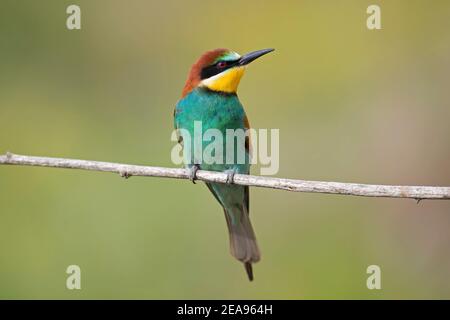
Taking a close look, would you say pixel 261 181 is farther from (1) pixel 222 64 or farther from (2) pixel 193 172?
(1) pixel 222 64

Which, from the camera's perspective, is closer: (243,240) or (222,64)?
(222,64)

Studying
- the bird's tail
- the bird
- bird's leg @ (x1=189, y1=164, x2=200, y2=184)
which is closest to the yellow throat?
the bird

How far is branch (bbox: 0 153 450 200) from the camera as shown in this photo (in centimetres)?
238

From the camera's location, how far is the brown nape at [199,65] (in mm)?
3332

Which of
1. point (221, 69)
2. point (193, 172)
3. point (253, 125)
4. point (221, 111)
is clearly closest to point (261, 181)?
point (193, 172)

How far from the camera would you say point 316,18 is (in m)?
4.54

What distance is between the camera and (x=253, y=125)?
4059 mm

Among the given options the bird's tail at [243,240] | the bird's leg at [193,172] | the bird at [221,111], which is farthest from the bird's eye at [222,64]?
the bird's tail at [243,240]

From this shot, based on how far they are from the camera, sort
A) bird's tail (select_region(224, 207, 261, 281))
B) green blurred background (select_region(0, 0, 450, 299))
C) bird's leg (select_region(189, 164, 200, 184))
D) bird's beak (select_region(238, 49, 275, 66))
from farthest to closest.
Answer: green blurred background (select_region(0, 0, 450, 299)), bird's tail (select_region(224, 207, 261, 281)), bird's beak (select_region(238, 49, 275, 66)), bird's leg (select_region(189, 164, 200, 184))

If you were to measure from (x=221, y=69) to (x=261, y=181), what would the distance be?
85 cm

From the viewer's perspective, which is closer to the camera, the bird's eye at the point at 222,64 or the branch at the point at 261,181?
the branch at the point at 261,181

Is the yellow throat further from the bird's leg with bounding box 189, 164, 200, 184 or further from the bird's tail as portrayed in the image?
the bird's tail

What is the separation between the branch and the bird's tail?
0.47 metres

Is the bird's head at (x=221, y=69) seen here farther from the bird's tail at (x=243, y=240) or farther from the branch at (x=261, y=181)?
the bird's tail at (x=243, y=240)
